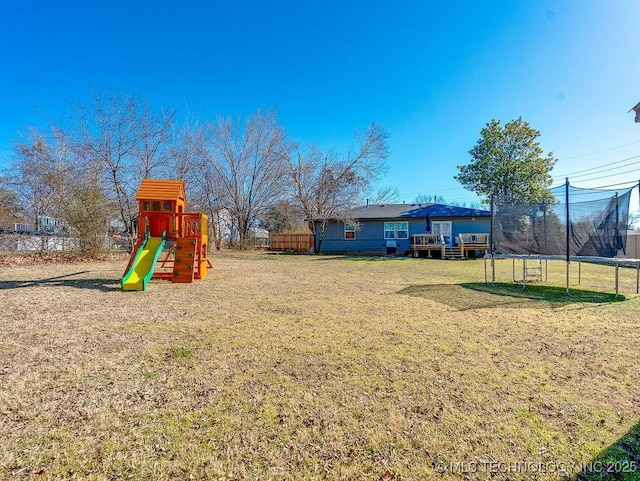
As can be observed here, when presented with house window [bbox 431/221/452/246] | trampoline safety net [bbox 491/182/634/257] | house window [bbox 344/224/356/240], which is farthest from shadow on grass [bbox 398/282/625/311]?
house window [bbox 344/224/356/240]

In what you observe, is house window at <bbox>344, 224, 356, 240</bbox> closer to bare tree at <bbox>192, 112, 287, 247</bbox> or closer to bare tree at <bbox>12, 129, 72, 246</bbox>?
bare tree at <bbox>192, 112, 287, 247</bbox>

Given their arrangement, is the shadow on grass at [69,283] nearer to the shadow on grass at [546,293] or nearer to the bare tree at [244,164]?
the shadow on grass at [546,293]

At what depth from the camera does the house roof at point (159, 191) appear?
314 inches

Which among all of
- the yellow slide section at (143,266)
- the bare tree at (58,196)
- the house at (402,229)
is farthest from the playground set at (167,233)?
the house at (402,229)

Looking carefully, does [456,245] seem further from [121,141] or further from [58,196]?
[58,196]

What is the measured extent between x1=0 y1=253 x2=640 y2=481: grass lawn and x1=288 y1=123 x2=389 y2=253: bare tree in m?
15.4

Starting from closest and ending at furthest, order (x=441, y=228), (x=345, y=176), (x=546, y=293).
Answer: (x=546, y=293) < (x=441, y=228) < (x=345, y=176)

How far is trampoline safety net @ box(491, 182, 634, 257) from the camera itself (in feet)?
21.7

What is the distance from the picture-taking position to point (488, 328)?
3.99 m

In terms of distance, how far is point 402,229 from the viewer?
19734 mm

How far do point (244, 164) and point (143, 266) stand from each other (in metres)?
16.7

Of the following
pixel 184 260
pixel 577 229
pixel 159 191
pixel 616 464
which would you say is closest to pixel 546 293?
pixel 577 229

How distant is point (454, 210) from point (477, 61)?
1007cm

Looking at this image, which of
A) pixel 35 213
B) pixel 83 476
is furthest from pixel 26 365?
pixel 35 213
